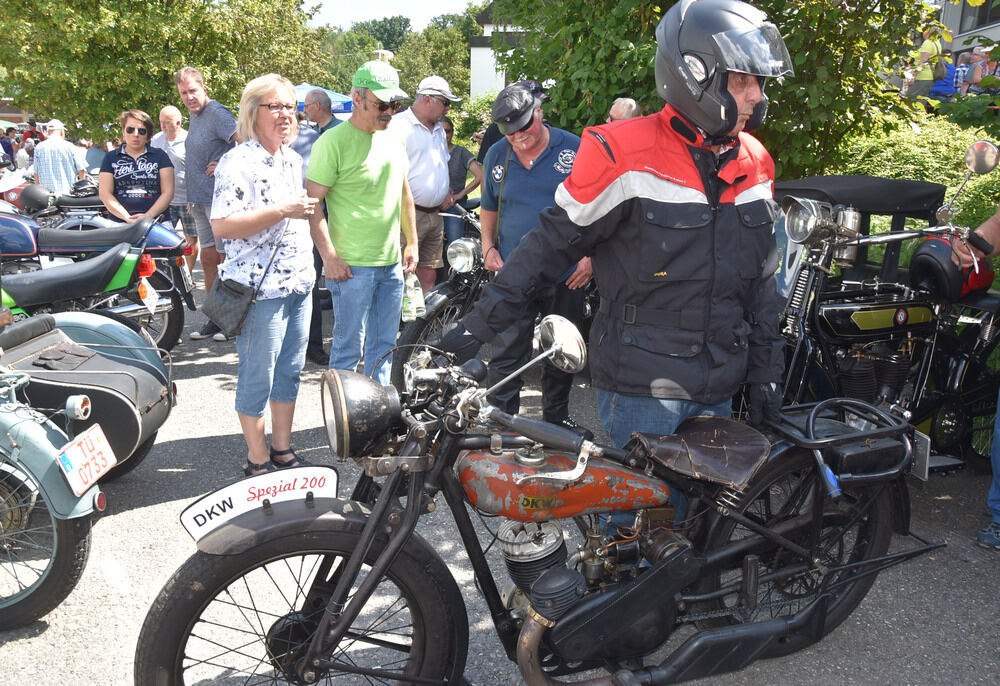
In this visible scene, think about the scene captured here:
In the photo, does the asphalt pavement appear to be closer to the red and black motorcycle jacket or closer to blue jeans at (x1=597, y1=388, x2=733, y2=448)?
blue jeans at (x1=597, y1=388, x2=733, y2=448)

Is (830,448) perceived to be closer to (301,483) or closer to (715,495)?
(715,495)

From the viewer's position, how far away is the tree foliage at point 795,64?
558cm

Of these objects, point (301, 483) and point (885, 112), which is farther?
point (885, 112)

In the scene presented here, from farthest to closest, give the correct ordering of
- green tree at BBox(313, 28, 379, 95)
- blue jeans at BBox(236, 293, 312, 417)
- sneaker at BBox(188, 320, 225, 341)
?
1. green tree at BBox(313, 28, 379, 95)
2. sneaker at BBox(188, 320, 225, 341)
3. blue jeans at BBox(236, 293, 312, 417)

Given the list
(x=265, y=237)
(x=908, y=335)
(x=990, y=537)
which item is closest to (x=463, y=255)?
(x=265, y=237)

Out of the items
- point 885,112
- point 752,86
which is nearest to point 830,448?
point 752,86

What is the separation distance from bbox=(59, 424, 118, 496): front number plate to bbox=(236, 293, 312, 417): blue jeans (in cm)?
77

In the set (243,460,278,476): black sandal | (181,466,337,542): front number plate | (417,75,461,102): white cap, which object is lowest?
(243,460,278,476): black sandal

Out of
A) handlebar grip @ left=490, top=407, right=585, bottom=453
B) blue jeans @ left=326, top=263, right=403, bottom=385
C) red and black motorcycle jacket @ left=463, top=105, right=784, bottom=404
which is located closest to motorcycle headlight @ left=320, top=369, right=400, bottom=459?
handlebar grip @ left=490, top=407, right=585, bottom=453

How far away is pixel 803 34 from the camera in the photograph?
18.0ft

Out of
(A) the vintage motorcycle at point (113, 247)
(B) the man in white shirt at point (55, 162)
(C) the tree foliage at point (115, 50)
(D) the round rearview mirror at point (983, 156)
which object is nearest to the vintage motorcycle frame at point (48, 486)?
(A) the vintage motorcycle at point (113, 247)

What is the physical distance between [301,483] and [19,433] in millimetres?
1289

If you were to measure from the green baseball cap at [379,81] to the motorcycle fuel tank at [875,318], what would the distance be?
2324mm

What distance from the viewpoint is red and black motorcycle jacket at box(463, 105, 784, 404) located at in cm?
241
